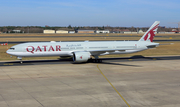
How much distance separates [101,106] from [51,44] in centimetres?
2345

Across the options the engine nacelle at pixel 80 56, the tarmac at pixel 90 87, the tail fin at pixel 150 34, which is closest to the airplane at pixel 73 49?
the engine nacelle at pixel 80 56

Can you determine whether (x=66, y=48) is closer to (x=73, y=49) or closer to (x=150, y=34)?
(x=73, y=49)

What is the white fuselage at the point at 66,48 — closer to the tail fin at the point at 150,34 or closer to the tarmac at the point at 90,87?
the tail fin at the point at 150,34

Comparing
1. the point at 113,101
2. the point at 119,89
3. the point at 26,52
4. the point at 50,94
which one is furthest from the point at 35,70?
the point at 113,101

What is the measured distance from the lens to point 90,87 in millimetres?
22578

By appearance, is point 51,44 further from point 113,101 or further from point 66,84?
point 113,101

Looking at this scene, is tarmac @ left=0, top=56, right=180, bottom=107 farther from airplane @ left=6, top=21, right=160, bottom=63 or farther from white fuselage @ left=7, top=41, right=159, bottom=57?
white fuselage @ left=7, top=41, right=159, bottom=57

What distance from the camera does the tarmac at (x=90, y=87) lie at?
704 inches

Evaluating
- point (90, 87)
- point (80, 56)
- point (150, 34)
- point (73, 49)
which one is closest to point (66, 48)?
point (73, 49)

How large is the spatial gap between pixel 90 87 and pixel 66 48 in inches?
667

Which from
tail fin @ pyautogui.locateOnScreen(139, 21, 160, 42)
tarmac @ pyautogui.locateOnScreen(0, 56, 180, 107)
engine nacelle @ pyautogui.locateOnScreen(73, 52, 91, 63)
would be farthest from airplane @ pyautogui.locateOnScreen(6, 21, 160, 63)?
tarmac @ pyautogui.locateOnScreen(0, 56, 180, 107)

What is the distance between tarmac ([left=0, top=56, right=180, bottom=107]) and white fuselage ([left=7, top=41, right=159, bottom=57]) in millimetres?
5500

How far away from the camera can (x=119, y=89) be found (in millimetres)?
21859

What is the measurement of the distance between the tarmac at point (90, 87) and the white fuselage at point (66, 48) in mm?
5500
